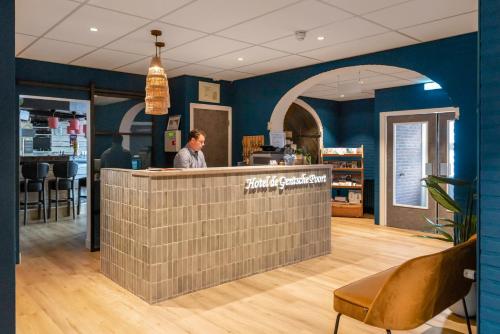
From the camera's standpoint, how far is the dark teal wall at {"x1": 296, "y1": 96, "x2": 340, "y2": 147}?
372 inches

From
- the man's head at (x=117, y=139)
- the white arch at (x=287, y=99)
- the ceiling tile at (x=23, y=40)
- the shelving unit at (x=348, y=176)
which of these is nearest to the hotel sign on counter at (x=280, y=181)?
the white arch at (x=287, y=99)

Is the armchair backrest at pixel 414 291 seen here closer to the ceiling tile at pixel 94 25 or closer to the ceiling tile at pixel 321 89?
the ceiling tile at pixel 94 25

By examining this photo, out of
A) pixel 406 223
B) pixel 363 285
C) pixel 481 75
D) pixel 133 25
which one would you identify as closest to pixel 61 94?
pixel 133 25

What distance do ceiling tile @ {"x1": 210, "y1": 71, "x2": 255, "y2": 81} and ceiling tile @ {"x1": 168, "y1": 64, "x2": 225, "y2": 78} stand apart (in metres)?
0.14

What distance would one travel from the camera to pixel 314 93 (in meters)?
8.57

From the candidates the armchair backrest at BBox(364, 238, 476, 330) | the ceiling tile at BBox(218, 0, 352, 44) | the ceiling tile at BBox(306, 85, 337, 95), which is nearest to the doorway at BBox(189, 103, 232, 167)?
the ceiling tile at BBox(306, 85, 337, 95)

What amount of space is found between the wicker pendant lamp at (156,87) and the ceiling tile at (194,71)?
1607 mm

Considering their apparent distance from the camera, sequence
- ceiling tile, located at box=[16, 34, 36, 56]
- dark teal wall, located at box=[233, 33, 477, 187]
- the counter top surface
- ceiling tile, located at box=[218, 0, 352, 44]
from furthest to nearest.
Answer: ceiling tile, located at box=[16, 34, 36, 56] < dark teal wall, located at box=[233, 33, 477, 187] < the counter top surface < ceiling tile, located at box=[218, 0, 352, 44]

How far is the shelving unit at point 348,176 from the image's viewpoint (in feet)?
28.3

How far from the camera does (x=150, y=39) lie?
442 centimetres

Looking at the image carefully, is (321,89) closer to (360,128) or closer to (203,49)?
(360,128)

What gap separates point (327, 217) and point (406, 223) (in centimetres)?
271

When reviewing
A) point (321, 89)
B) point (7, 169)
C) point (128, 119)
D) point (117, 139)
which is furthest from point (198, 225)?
point (321, 89)

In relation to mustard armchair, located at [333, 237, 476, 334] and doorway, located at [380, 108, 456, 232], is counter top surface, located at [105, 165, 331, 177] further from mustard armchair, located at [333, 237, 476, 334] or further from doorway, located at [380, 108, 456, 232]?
doorway, located at [380, 108, 456, 232]
